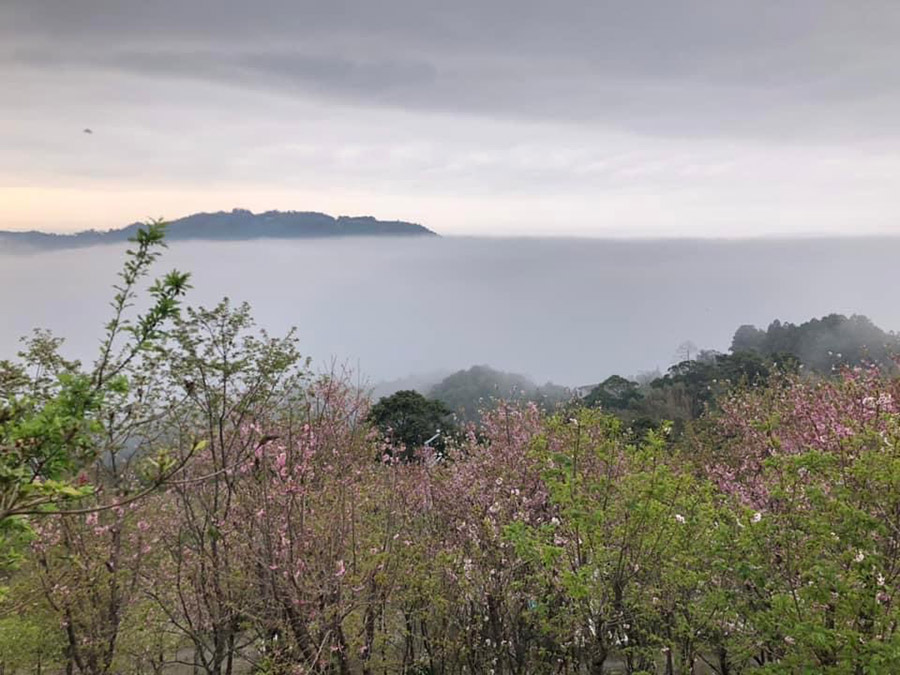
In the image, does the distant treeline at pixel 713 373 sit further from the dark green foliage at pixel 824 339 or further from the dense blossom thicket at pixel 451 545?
the dense blossom thicket at pixel 451 545

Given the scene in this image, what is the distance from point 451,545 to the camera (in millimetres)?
11453

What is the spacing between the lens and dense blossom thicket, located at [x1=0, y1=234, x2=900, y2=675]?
23.3ft

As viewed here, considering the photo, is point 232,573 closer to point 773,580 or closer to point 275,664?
point 275,664

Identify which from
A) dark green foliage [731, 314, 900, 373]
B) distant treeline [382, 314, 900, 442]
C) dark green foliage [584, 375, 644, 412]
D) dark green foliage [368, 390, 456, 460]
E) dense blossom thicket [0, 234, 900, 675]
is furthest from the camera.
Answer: dark green foliage [731, 314, 900, 373]

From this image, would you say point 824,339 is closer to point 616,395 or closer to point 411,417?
point 616,395

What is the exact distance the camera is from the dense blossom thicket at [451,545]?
710cm

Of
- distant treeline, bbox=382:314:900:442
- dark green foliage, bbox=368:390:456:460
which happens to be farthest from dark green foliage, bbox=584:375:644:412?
dark green foliage, bbox=368:390:456:460

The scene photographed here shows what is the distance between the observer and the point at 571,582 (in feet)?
23.1

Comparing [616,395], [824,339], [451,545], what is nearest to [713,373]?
[616,395]

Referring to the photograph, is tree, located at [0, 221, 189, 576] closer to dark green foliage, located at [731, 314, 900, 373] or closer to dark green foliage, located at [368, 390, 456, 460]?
dark green foliage, located at [368, 390, 456, 460]

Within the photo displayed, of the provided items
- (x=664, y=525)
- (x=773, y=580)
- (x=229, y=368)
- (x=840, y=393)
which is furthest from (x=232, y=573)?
(x=840, y=393)

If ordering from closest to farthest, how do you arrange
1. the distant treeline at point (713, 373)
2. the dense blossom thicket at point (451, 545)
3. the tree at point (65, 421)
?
1. the tree at point (65, 421)
2. the dense blossom thicket at point (451, 545)
3. the distant treeline at point (713, 373)

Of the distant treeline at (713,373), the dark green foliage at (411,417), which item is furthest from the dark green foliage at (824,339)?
the dark green foliage at (411,417)

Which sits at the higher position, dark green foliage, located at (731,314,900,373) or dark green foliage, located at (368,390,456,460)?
dark green foliage, located at (731,314,900,373)
